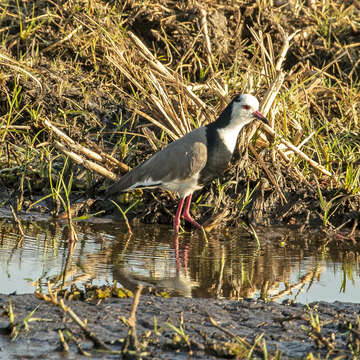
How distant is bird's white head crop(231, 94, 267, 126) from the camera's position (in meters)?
6.08

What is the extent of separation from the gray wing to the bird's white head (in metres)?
0.30

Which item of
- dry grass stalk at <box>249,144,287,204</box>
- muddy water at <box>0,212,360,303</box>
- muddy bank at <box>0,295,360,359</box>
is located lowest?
muddy bank at <box>0,295,360,359</box>

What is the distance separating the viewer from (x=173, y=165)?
6.12 m

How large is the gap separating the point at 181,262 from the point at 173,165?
120 centimetres

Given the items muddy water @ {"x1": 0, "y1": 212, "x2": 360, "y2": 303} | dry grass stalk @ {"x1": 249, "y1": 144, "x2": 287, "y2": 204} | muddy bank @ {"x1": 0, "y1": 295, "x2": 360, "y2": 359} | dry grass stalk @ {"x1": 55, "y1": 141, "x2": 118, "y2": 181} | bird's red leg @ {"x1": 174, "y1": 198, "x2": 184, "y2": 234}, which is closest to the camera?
muddy bank @ {"x1": 0, "y1": 295, "x2": 360, "y2": 359}

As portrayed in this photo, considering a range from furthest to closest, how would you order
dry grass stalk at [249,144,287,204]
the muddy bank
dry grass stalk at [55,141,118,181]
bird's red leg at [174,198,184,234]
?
dry grass stalk at [249,144,287,204], dry grass stalk at [55,141,118,181], bird's red leg at [174,198,184,234], the muddy bank

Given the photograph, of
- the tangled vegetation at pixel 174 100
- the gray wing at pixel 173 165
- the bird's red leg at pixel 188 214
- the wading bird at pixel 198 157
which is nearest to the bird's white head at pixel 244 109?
the wading bird at pixel 198 157

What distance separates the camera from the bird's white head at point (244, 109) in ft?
19.9

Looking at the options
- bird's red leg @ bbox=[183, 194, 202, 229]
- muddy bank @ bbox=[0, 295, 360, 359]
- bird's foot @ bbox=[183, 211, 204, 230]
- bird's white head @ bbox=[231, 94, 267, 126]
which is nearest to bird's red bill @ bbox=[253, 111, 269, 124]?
bird's white head @ bbox=[231, 94, 267, 126]

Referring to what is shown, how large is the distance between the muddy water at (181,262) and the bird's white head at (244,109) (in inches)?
35.8

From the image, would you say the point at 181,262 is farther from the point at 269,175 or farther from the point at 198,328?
the point at 269,175

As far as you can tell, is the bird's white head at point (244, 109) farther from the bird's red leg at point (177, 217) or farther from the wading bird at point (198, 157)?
the bird's red leg at point (177, 217)

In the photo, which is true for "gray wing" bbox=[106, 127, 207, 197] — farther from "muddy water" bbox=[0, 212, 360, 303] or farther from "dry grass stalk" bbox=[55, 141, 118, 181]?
"muddy water" bbox=[0, 212, 360, 303]

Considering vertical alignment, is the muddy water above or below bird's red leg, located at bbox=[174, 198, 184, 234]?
below
